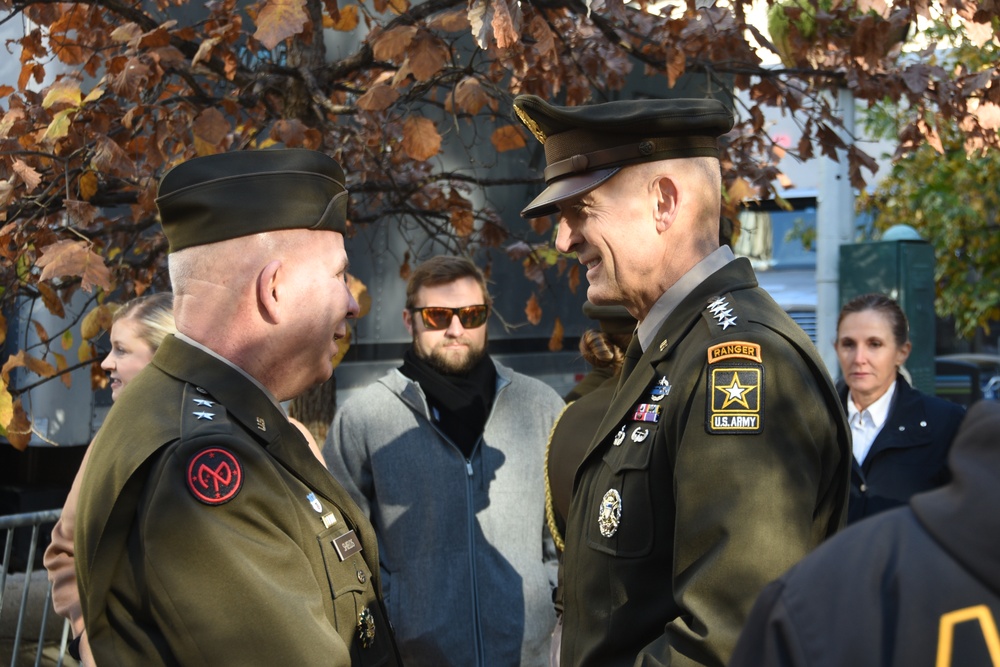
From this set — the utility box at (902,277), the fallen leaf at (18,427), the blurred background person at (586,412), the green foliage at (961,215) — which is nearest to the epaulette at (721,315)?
the blurred background person at (586,412)

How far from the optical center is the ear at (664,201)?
229 centimetres

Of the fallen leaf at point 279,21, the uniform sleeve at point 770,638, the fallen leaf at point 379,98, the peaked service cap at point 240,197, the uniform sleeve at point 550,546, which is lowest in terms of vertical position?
the uniform sleeve at point 550,546

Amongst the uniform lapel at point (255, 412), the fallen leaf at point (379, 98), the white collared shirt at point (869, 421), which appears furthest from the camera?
the white collared shirt at point (869, 421)

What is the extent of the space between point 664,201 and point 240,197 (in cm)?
91

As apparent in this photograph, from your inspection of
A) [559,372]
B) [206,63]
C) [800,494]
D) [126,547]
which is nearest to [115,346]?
[206,63]

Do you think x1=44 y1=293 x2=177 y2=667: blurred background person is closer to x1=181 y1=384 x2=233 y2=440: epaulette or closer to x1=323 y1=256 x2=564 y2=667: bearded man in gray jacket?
x1=323 y1=256 x2=564 y2=667: bearded man in gray jacket

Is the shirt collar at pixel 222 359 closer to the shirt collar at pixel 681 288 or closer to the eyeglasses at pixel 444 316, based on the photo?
the shirt collar at pixel 681 288

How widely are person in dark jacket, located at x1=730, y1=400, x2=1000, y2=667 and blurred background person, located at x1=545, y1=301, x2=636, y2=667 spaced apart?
252 cm

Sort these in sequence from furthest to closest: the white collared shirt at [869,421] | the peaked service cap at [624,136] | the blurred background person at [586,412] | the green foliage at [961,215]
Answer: the green foliage at [961,215] < the white collared shirt at [869,421] < the blurred background person at [586,412] < the peaked service cap at [624,136]

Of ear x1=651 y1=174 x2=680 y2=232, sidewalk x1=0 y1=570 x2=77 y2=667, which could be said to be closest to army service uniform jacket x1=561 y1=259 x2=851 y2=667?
ear x1=651 y1=174 x2=680 y2=232

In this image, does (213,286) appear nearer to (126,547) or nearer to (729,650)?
(126,547)

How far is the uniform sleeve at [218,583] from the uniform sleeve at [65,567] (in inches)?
61.1

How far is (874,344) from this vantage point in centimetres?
488

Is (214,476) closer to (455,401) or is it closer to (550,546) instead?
(455,401)
